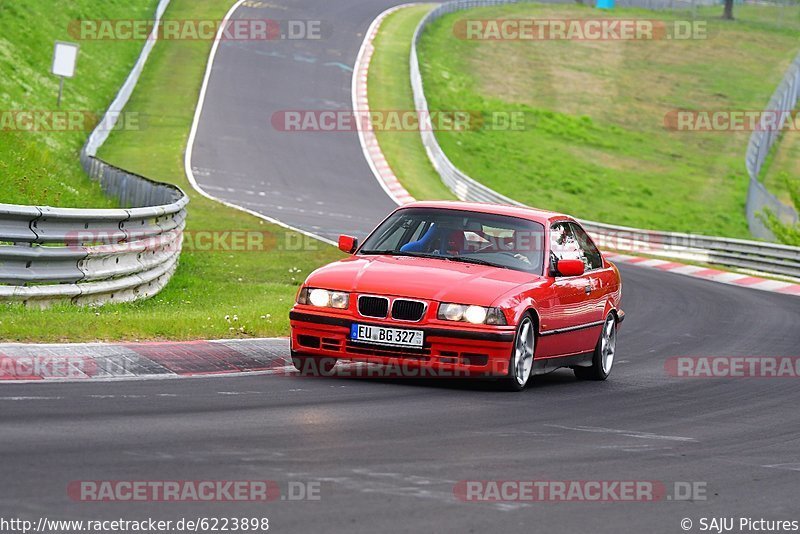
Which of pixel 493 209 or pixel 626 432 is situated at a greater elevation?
pixel 493 209

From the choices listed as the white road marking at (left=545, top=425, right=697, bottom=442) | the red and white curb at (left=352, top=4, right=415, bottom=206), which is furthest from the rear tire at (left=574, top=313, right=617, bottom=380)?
the red and white curb at (left=352, top=4, right=415, bottom=206)

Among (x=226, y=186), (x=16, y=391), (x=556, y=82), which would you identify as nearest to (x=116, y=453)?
(x=16, y=391)

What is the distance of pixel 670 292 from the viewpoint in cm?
2366

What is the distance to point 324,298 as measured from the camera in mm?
10586

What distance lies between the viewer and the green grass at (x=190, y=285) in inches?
437

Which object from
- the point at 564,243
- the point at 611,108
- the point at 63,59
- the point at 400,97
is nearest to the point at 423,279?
the point at 564,243

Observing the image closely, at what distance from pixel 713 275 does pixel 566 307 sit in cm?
1858

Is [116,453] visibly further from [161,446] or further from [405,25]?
[405,25]

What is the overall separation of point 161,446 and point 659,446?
11.1 feet

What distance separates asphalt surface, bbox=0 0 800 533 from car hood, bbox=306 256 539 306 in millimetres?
729

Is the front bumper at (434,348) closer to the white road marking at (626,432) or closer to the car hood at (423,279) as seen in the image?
the car hood at (423,279)

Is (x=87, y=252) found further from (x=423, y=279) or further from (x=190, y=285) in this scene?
(x=190, y=285)

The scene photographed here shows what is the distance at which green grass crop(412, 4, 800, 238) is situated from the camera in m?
45.8

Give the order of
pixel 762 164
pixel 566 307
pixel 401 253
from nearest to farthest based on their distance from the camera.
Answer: pixel 401 253 → pixel 566 307 → pixel 762 164
